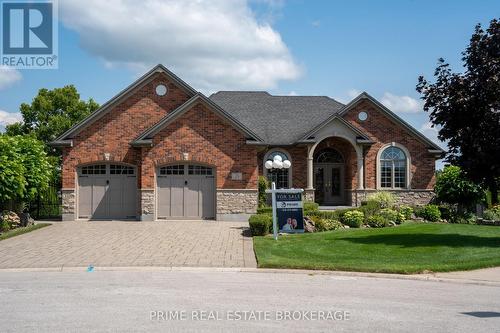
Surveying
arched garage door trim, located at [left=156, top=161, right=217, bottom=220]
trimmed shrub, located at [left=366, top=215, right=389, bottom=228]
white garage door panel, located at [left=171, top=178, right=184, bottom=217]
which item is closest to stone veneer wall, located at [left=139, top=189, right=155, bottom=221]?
arched garage door trim, located at [left=156, top=161, right=217, bottom=220]

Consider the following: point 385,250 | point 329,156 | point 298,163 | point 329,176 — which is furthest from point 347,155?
point 385,250

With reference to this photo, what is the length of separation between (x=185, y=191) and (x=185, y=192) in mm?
46

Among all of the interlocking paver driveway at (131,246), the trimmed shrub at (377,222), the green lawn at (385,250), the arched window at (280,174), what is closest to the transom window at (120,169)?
the interlocking paver driveway at (131,246)

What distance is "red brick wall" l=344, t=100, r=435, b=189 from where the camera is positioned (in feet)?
91.9

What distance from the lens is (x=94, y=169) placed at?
24281 millimetres

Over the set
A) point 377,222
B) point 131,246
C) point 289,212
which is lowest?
point 131,246

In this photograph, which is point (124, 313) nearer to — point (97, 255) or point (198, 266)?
point (198, 266)

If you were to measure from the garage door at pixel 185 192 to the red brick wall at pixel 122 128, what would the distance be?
1.80 m

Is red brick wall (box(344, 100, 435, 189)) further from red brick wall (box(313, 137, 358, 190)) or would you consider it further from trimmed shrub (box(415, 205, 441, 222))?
trimmed shrub (box(415, 205, 441, 222))

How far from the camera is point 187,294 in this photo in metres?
8.75

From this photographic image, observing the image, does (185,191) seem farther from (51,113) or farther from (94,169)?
(51,113)

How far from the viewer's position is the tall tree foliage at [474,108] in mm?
14508

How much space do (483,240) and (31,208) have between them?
2051 centimetres

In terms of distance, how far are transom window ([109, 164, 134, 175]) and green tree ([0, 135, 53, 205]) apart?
9.12 feet
